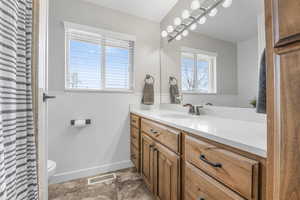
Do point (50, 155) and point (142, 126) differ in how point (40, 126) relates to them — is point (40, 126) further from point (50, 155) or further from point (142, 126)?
point (50, 155)

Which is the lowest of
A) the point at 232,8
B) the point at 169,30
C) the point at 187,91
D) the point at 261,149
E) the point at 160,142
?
the point at 160,142

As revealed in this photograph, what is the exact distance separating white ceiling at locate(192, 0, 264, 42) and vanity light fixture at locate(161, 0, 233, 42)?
0.20 feet

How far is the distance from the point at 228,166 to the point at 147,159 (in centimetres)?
102

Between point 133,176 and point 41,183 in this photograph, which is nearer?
point 41,183

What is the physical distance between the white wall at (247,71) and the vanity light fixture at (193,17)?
50cm

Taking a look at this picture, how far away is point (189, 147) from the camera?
89 cm

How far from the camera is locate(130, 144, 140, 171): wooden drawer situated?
1.81 metres

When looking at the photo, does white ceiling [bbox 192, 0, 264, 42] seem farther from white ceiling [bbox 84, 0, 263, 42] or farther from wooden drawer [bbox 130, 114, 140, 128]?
wooden drawer [bbox 130, 114, 140, 128]

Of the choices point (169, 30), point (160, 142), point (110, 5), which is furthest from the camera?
point (169, 30)

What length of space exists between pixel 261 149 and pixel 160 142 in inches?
32.2

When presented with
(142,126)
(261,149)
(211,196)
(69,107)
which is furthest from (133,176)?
(261,149)

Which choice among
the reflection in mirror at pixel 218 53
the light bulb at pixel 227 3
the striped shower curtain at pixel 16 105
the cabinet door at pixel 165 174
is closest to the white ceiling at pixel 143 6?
the reflection in mirror at pixel 218 53

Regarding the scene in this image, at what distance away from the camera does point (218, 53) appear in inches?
59.2

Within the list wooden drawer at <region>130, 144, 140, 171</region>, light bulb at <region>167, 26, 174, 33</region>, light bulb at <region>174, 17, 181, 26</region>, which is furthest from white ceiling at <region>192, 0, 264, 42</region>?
wooden drawer at <region>130, 144, 140, 171</region>
